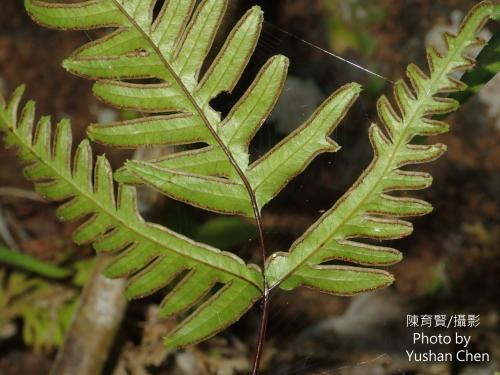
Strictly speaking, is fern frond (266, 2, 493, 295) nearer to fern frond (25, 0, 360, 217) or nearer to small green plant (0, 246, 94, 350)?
fern frond (25, 0, 360, 217)

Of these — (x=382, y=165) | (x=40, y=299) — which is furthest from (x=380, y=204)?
(x=40, y=299)

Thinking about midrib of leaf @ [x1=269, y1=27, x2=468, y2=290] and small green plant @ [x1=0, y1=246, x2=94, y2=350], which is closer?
midrib of leaf @ [x1=269, y1=27, x2=468, y2=290]

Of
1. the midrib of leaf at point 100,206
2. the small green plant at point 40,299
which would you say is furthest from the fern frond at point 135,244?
the small green plant at point 40,299

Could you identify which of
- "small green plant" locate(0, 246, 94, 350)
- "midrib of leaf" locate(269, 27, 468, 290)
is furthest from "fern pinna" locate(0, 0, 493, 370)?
"small green plant" locate(0, 246, 94, 350)

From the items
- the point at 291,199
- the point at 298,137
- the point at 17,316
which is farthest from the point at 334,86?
the point at 298,137

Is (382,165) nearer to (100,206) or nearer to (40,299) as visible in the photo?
(100,206)

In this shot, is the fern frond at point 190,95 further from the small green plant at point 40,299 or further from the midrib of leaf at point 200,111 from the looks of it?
the small green plant at point 40,299

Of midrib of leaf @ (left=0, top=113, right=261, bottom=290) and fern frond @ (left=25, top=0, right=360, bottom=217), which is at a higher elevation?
fern frond @ (left=25, top=0, right=360, bottom=217)

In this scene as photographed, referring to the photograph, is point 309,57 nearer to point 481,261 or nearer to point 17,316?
point 481,261
